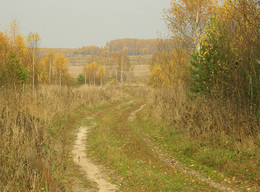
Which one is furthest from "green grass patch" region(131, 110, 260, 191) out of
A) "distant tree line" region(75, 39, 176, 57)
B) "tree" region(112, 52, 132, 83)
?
"distant tree line" region(75, 39, 176, 57)

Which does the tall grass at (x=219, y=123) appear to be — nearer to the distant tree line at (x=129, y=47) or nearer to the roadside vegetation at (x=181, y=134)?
the roadside vegetation at (x=181, y=134)

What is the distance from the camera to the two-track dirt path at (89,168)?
6.65 metres

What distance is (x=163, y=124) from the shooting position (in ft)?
46.4

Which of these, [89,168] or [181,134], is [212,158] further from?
[89,168]

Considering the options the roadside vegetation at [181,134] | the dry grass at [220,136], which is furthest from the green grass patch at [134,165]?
the dry grass at [220,136]

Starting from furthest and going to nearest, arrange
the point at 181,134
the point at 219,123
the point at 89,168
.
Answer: the point at 181,134
the point at 219,123
the point at 89,168

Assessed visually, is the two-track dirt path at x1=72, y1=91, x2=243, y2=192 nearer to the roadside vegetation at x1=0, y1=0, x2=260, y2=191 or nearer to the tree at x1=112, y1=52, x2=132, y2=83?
the roadside vegetation at x1=0, y1=0, x2=260, y2=191

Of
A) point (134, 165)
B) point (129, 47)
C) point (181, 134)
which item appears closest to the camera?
point (134, 165)

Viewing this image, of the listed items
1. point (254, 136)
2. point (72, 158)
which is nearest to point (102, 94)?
point (72, 158)

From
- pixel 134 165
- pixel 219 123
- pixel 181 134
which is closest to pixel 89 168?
pixel 134 165

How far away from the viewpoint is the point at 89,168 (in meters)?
8.24

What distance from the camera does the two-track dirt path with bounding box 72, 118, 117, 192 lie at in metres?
6.65

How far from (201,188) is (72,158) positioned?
484 cm

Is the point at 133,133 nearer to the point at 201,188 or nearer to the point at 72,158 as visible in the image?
the point at 72,158
